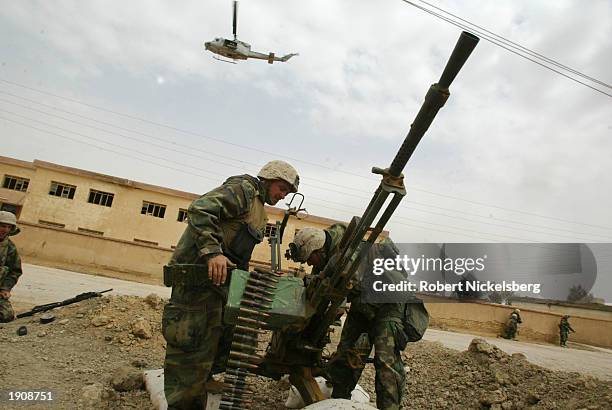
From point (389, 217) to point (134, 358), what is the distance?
4.18 m

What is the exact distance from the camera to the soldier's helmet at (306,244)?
4125 mm

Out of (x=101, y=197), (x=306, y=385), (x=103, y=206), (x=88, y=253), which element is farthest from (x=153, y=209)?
(x=306, y=385)

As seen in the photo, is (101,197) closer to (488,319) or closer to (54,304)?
(54,304)

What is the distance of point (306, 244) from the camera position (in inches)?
164

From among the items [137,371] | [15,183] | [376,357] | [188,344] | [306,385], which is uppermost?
[15,183]

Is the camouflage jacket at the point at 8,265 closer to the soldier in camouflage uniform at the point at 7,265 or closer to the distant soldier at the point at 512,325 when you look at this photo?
the soldier in camouflage uniform at the point at 7,265

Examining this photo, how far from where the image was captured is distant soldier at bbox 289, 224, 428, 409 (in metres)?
3.68

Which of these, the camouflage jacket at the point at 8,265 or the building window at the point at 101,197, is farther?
the building window at the point at 101,197

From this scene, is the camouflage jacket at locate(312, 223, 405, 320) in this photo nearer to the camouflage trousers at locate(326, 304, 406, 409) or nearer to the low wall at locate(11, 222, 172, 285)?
the camouflage trousers at locate(326, 304, 406, 409)

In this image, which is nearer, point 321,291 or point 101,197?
point 321,291

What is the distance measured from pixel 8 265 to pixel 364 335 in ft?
18.8

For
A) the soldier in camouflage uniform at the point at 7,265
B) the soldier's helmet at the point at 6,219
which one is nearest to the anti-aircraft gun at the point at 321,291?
the soldier in camouflage uniform at the point at 7,265

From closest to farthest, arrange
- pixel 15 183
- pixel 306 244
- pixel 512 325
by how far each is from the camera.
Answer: pixel 306 244 → pixel 512 325 → pixel 15 183

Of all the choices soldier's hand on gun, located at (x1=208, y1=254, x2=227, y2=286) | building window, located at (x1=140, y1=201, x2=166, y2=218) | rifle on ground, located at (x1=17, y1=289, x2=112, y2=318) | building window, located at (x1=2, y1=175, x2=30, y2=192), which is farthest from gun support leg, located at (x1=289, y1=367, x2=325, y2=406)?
building window, located at (x1=2, y1=175, x2=30, y2=192)
